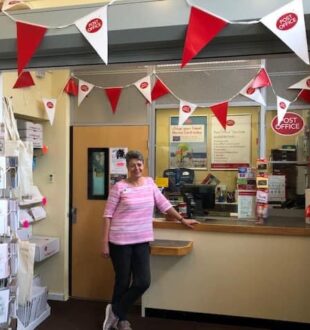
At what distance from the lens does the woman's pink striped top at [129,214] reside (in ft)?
9.26

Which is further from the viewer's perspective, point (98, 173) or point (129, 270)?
point (98, 173)

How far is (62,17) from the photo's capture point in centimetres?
175

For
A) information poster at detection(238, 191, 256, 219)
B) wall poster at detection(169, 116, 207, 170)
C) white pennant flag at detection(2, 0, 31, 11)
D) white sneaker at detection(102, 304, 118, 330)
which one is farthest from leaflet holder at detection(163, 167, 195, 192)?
white pennant flag at detection(2, 0, 31, 11)

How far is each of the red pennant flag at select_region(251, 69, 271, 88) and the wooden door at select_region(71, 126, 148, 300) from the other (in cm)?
115

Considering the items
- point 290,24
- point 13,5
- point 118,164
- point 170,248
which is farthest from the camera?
point 118,164

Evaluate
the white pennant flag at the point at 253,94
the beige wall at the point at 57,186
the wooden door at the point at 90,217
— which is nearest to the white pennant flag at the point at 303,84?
the white pennant flag at the point at 253,94

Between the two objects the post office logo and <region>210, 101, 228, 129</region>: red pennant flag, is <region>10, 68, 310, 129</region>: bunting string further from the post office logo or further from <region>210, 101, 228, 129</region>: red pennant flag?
the post office logo

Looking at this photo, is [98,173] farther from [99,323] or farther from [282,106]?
[282,106]

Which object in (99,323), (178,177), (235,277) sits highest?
(178,177)

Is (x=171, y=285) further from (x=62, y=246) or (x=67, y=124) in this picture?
(x=67, y=124)

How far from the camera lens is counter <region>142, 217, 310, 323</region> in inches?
123

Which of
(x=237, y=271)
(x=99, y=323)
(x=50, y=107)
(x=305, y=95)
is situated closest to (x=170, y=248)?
(x=237, y=271)

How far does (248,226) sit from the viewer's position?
10.4ft

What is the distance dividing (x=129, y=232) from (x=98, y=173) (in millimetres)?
1397
